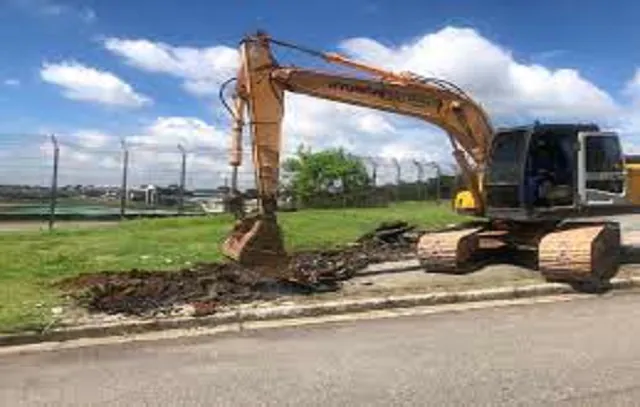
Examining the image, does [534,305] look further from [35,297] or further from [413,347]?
[35,297]

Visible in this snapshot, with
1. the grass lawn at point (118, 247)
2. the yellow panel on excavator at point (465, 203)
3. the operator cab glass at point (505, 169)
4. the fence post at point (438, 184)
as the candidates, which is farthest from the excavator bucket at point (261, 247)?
the fence post at point (438, 184)

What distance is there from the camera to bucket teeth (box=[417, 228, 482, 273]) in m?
A: 18.3

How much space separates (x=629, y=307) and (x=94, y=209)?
28.7m

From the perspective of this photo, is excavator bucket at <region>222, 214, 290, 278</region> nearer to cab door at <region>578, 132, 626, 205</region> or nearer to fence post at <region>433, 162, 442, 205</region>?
cab door at <region>578, 132, 626, 205</region>

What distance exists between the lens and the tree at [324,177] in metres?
46.4

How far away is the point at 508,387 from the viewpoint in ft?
31.8

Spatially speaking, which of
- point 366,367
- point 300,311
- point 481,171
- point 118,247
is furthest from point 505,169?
point 366,367

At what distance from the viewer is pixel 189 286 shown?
51.9 feet

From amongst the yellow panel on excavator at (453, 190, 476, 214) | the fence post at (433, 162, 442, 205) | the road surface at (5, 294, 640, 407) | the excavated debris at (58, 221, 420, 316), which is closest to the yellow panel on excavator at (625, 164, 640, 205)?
the yellow panel on excavator at (453, 190, 476, 214)

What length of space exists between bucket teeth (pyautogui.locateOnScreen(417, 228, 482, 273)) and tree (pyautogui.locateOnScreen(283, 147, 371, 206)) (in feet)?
87.8

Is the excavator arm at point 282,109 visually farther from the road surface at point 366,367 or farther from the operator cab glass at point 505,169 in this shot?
the road surface at point 366,367

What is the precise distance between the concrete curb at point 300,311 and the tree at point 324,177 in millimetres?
29271

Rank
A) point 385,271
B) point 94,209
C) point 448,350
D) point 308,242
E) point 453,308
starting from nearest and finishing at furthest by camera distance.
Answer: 1. point 448,350
2. point 453,308
3. point 385,271
4. point 308,242
5. point 94,209

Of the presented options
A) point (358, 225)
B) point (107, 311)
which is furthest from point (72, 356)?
point (358, 225)
